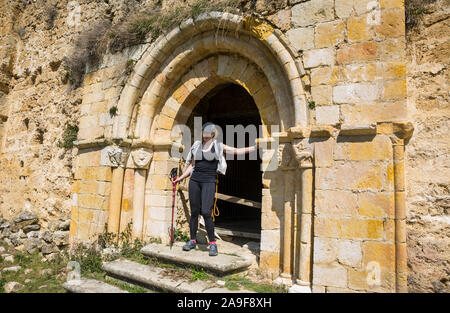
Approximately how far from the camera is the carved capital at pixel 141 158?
4.85 meters

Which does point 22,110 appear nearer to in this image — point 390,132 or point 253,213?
point 253,213

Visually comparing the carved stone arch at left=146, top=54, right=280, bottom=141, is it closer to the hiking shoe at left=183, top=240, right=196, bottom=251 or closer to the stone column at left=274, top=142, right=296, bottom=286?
the stone column at left=274, top=142, right=296, bottom=286

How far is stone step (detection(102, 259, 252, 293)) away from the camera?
328 cm

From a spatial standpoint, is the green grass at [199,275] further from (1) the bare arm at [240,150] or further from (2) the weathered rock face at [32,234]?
(2) the weathered rock face at [32,234]

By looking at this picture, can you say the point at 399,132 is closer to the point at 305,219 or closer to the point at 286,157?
the point at 286,157

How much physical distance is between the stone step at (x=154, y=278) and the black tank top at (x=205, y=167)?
1282mm

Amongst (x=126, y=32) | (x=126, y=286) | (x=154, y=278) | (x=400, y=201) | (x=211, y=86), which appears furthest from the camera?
(x=126, y=32)

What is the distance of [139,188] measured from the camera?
4.89 metres

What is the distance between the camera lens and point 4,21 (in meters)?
7.89

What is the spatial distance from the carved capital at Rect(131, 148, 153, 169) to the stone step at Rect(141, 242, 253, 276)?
4.32 feet

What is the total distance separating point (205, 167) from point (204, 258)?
1.21m

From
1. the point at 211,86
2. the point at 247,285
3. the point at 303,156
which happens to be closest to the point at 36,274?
the point at 247,285

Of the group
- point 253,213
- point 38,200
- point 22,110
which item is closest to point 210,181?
point 253,213

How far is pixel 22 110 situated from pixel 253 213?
6.32 m
